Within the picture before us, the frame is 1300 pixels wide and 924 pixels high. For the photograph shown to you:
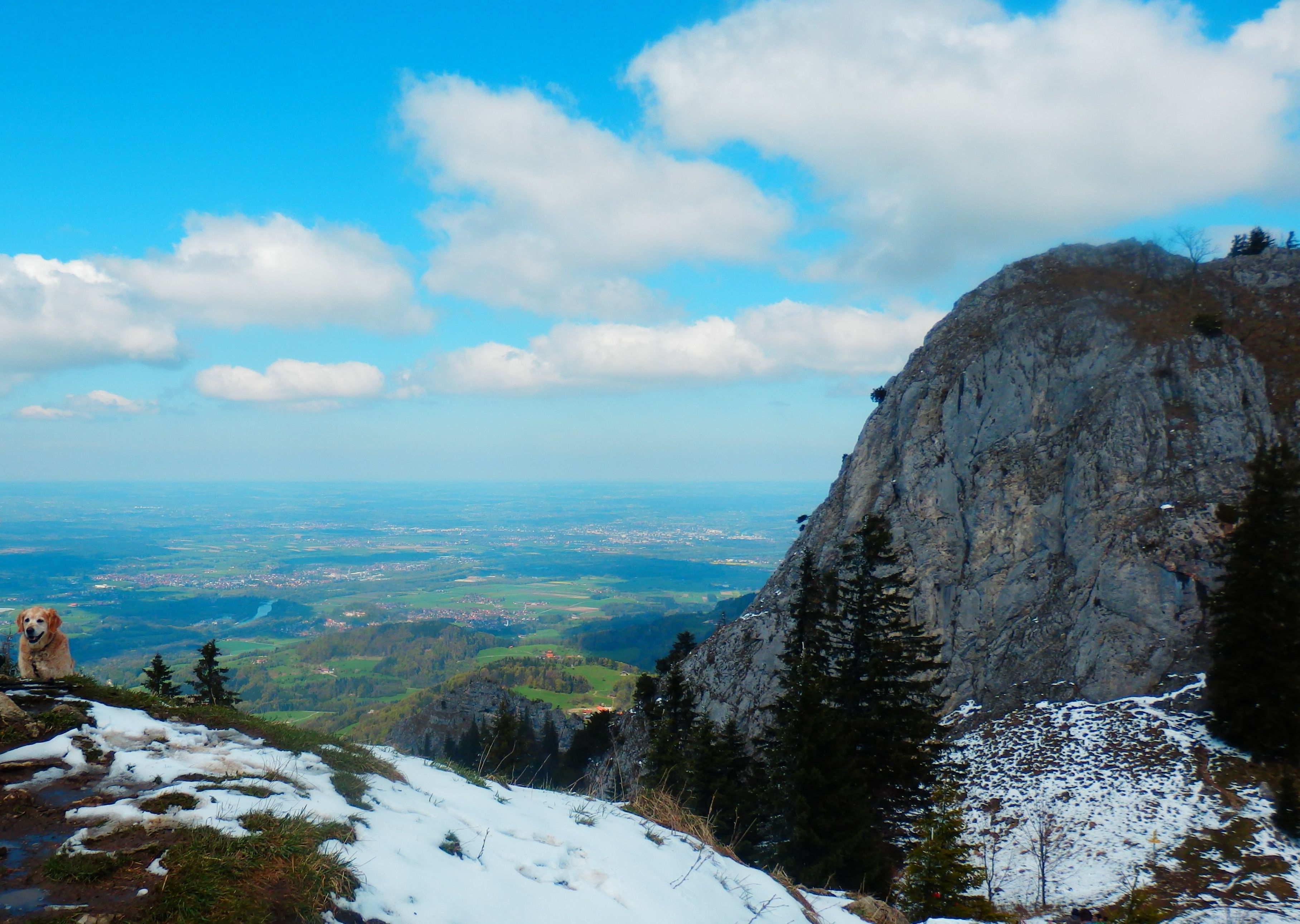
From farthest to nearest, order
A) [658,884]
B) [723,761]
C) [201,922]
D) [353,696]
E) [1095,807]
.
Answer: [353,696]
[723,761]
[1095,807]
[658,884]
[201,922]

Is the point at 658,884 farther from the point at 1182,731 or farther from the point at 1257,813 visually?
the point at 1182,731

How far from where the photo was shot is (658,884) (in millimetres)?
6078

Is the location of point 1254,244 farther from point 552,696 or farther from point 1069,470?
point 552,696

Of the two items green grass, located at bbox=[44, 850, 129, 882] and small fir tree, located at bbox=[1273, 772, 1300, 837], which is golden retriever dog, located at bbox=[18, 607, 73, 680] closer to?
green grass, located at bbox=[44, 850, 129, 882]

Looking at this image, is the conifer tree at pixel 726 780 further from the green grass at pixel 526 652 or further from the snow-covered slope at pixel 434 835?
the green grass at pixel 526 652

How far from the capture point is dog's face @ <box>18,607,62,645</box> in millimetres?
8398

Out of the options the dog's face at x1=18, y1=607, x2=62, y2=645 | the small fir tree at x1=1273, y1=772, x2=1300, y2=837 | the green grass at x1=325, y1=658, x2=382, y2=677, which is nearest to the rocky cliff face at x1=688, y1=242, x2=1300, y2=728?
the small fir tree at x1=1273, y1=772, x2=1300, y2=837

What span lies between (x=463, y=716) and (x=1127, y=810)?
56.0m

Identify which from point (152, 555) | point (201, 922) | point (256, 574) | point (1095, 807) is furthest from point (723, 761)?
point (152, 555)

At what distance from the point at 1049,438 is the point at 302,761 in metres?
39.6

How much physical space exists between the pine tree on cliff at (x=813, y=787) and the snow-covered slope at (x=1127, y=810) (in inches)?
145

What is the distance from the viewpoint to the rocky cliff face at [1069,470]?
28.0 m

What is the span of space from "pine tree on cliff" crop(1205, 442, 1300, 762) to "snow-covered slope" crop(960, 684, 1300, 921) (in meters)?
1.25

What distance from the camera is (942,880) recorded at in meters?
12.8
